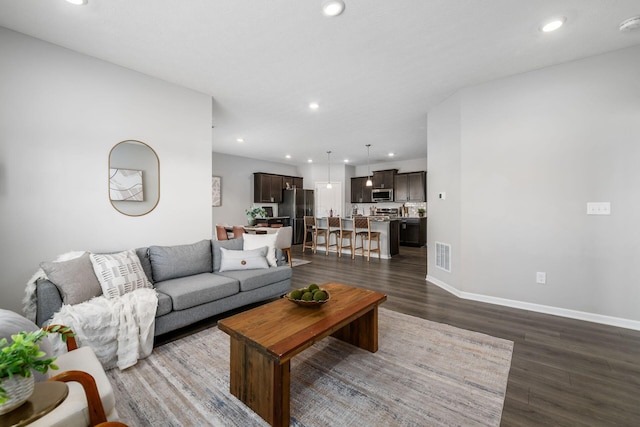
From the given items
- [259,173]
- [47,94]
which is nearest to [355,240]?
[259,173]

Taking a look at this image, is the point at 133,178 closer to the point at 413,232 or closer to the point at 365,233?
the point at 365,233

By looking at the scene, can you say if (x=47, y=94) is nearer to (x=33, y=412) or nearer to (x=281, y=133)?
(x=33, y=412)

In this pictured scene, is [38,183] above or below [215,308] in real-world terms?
above

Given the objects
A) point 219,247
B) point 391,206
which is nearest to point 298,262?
point 219,247

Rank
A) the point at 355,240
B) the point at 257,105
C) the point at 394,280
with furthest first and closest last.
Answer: the point at 355,240
the point at 394,280
the point at 257,105

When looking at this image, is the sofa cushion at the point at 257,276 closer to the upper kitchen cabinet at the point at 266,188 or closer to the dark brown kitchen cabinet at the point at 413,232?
the upper kitchen cabinet at the point at 266,188

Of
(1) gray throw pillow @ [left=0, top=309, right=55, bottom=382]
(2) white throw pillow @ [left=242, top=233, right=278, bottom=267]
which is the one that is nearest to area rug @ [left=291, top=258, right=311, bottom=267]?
(2) white throw pillow @ [left=242, top=233, right=278, bottom=267]

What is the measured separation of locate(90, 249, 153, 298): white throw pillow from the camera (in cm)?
238

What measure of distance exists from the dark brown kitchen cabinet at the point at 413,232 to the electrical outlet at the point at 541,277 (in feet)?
16.5

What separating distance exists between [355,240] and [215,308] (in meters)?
4.45

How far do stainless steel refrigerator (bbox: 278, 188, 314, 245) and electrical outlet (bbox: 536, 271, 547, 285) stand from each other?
6.46m

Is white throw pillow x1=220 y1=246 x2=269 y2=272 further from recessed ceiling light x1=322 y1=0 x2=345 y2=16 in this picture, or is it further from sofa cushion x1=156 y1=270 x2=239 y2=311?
recessed ceiling light x1=322 y1=0 x2=345 y2=16

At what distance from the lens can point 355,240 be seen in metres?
6.79

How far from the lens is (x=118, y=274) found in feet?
8.05
